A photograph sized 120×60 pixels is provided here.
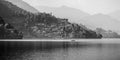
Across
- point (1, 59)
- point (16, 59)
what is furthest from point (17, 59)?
point (1, 59)

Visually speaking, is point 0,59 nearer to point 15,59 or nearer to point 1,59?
point 1,59

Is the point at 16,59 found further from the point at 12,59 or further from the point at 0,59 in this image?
the point at 0,59

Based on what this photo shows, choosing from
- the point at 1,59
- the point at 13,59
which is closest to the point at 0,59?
the point at 1,59

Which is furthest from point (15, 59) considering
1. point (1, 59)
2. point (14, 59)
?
point (1, 59)

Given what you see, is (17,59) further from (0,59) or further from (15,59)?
(0,59)

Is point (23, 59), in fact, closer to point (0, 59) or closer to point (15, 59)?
point (15, 59)
